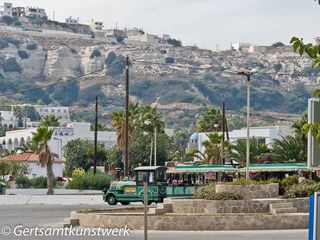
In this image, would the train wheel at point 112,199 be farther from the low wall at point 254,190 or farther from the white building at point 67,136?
the white building at point 67,136

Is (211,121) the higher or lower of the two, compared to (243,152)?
higher

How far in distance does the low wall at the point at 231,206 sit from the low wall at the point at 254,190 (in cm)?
112

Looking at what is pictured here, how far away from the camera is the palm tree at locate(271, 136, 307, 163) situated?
8044cm

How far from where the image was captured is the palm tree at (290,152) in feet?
264

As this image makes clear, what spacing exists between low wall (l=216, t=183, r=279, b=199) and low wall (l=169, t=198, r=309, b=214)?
1.12 meters

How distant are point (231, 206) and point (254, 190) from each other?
7.41ft

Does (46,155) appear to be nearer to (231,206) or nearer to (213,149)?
(213,149)

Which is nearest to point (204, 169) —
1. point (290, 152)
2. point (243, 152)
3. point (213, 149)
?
point (290, 152)

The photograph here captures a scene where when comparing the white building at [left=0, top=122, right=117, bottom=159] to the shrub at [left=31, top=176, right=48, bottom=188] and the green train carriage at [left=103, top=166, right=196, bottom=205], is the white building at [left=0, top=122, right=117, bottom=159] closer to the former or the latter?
the shrub at [left=31, top=176, right=48, bottom=188]

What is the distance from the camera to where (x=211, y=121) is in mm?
122562

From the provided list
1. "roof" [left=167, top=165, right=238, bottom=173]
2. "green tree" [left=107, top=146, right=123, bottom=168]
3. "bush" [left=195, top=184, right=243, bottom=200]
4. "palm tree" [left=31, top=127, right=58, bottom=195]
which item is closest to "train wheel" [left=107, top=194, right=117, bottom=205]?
"roof" [left=167, top=165, right=238, bottom=173]

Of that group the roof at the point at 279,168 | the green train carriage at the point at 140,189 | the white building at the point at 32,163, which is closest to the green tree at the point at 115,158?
the white building at the point at 32,163

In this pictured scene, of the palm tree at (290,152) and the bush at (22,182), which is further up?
the palm tree at (290,152)

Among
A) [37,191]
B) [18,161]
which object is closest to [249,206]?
[37,191]
